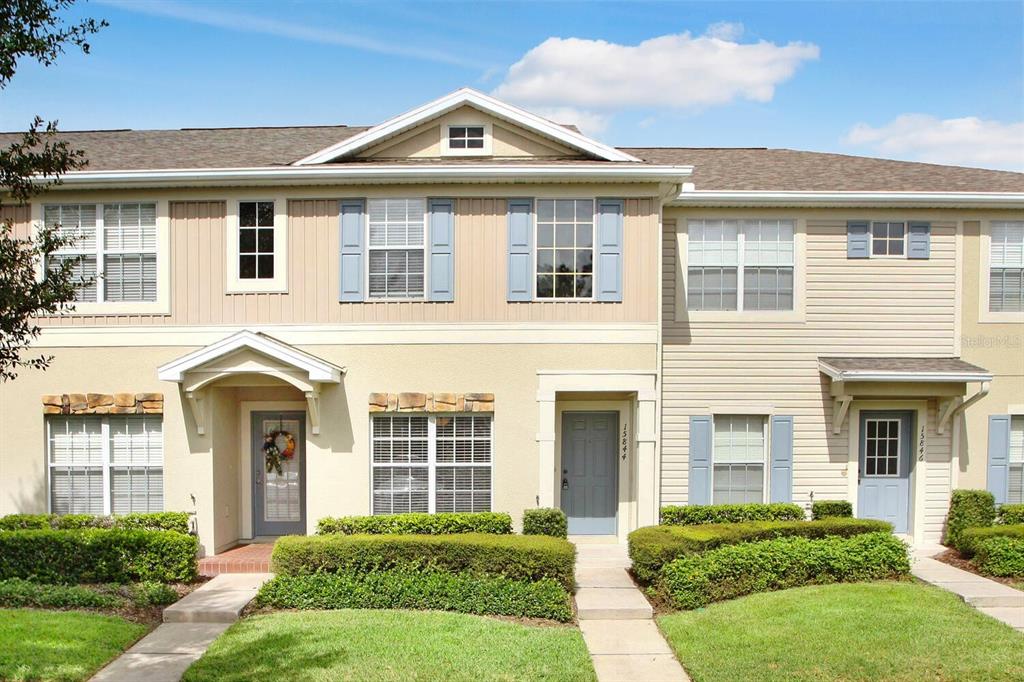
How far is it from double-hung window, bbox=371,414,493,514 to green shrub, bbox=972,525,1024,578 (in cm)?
753

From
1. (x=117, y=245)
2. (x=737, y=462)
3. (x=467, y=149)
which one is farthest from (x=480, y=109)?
(x=737, y=462)

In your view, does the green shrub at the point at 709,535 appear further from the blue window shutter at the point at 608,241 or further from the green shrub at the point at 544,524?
the blue window shutter at the point at 608,241

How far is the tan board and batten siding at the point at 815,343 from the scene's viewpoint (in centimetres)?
1263

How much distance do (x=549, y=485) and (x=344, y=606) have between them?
12.4ft

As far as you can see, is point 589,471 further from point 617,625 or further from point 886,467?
point 886,467

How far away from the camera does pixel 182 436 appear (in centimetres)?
1159

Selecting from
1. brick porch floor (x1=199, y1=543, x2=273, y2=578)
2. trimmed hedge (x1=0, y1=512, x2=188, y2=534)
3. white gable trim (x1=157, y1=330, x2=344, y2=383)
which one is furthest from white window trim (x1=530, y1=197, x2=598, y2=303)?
trimmed hedge (x1=0, y1=512, x2=188, y2=534)

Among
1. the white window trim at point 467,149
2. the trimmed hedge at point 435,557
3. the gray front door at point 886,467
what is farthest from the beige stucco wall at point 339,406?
the gray front door at point 886,467

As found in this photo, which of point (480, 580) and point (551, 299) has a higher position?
point (551, 299)

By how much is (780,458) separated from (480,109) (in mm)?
7850

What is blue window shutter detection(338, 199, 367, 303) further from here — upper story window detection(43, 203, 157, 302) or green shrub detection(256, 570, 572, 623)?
green shrub detection(256, 570, 572, 623)

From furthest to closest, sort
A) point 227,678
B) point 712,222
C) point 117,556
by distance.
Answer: point 712,222
point 117,556
point 227,678

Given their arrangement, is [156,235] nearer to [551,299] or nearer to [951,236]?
[551,299]

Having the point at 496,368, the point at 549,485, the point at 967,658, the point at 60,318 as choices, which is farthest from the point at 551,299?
the point at 60,318
